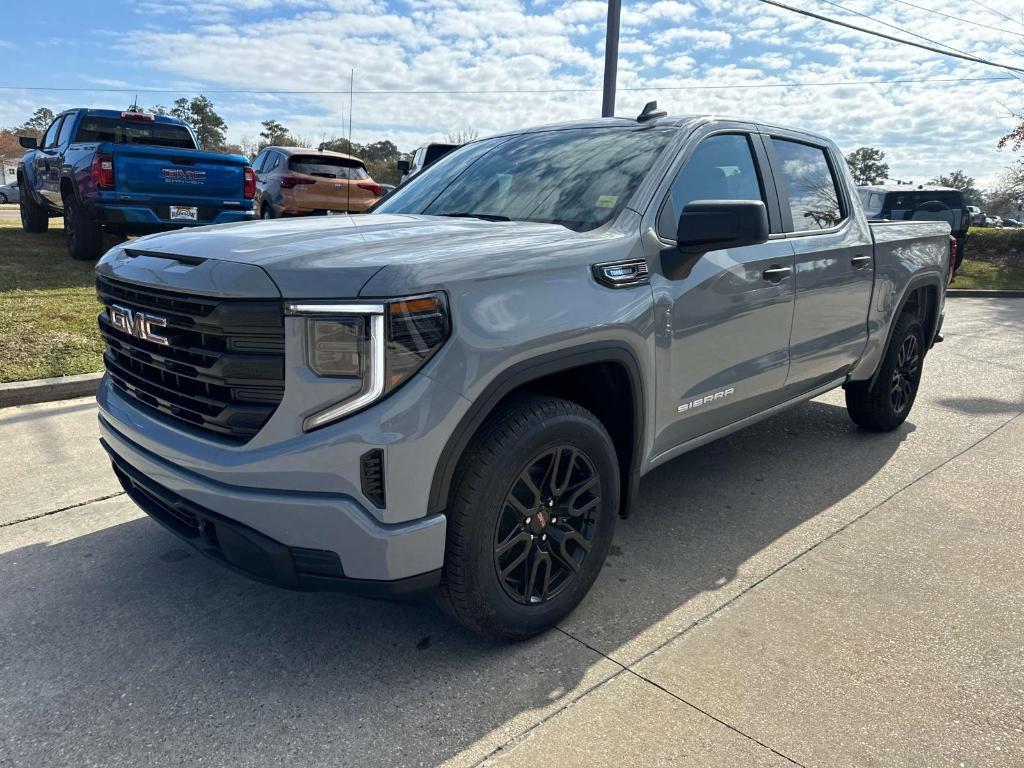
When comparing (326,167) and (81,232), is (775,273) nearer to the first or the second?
(81,232)

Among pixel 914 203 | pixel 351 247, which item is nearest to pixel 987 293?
pixel 914 203

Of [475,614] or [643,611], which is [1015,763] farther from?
[475,614]

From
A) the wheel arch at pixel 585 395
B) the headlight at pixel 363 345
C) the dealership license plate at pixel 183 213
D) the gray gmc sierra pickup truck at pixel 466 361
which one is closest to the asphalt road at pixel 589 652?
the gray gmc sierra pickup truck at pixel 466 361

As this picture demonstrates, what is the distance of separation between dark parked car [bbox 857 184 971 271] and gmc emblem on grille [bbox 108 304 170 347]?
13721mm

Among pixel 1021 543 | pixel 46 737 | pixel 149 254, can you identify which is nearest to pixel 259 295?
pixel 149 254

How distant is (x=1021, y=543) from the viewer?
3.63 meters

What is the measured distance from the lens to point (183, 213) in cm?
881

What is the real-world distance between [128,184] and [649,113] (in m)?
7.20

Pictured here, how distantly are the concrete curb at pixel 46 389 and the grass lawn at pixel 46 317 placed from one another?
0.47 ft

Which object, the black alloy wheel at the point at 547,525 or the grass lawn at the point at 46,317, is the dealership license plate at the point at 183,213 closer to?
the grass lawn at the point at 46,317

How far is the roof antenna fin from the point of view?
3.59 m

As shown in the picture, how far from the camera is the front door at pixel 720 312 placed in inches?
119

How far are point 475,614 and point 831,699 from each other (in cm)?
117

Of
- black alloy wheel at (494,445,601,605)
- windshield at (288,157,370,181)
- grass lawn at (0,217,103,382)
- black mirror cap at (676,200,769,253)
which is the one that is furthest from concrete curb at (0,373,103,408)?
windshield at (288,157,370,181)
